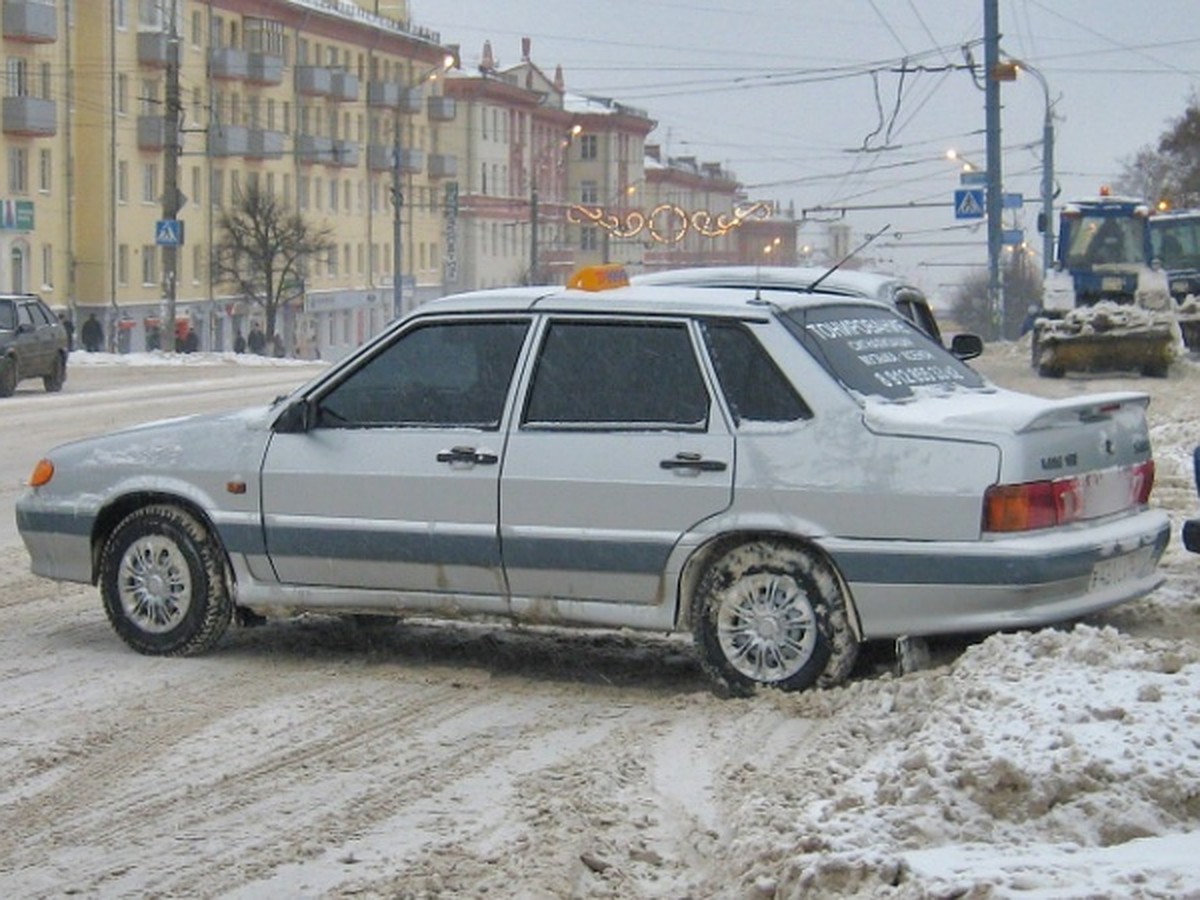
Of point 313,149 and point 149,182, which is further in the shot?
point 313,149

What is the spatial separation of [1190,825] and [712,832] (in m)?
1.34

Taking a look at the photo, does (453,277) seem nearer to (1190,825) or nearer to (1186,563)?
(1186,563)

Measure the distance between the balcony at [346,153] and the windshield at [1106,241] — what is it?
41919 mm

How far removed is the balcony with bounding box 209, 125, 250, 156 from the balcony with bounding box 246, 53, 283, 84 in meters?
1.69

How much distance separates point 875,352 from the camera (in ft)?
28.9

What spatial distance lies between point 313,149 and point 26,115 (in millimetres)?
17772

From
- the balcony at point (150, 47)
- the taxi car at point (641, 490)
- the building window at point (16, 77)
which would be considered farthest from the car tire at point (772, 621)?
the balcony at point (150, 47)

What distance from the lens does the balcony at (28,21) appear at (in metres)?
61.6

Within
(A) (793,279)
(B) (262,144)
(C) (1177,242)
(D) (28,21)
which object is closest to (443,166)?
(B) (262,144)

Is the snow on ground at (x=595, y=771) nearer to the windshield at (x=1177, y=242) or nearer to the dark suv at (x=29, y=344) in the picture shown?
the dark suv at (x=29, y=344)

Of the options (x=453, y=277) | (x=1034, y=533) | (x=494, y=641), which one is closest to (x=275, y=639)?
(x=494, y=641)

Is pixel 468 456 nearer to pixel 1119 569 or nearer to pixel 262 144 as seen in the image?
pixel 1119 569

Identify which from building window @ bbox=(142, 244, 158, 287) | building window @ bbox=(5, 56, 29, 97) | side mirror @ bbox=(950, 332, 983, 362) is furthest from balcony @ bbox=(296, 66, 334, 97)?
side mirror @ bbox=(950, 332, 983, 362)

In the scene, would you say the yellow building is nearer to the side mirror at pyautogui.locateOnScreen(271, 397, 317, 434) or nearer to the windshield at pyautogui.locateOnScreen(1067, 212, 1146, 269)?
the windshield at pyautogui.locateOnScreen(1067, 212, 1146, 269)
